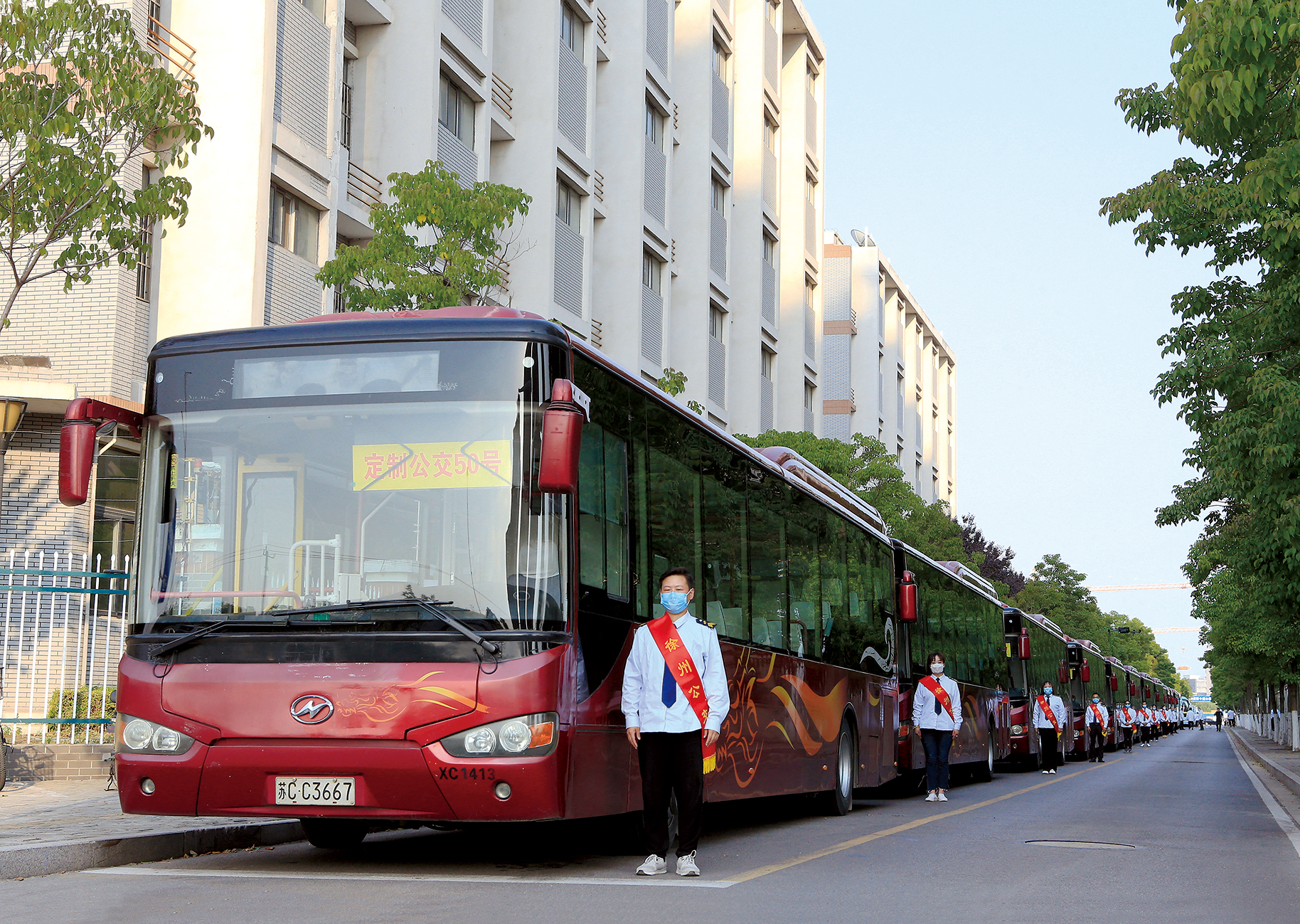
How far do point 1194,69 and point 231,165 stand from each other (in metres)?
13.9

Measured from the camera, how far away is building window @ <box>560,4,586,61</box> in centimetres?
3359

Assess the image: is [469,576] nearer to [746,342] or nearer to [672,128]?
[672,128]

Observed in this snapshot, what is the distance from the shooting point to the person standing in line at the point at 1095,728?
44272 millimetres

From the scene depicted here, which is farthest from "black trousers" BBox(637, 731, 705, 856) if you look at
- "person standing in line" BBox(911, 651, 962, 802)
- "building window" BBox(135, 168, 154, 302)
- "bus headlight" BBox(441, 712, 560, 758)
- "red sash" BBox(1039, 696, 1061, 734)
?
"red sash" BBox(1039, 696, 1061, 734)

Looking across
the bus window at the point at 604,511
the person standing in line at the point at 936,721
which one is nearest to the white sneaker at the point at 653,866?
the bus window at the point at 604,511

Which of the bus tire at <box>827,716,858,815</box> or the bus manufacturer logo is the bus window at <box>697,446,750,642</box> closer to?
the bus manufacturer logo

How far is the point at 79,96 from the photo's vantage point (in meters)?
13.2

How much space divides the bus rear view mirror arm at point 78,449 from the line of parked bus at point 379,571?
2 cm

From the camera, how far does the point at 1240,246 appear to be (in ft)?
57.3

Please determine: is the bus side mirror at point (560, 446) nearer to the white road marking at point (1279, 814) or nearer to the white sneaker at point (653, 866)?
the white sneaker at point (653, 866)

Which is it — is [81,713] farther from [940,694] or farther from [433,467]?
[940,694]

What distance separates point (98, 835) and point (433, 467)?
11.4ft

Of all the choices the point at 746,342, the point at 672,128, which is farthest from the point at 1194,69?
the point at 746,342

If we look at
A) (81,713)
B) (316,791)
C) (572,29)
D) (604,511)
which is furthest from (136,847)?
(572,29)
